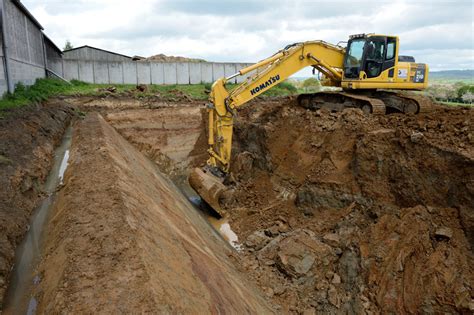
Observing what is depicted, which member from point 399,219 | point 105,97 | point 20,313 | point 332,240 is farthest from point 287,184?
point 105,97

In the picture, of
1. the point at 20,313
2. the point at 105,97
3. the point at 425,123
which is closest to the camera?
the point at 20,313

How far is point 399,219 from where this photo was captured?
27.7 feet

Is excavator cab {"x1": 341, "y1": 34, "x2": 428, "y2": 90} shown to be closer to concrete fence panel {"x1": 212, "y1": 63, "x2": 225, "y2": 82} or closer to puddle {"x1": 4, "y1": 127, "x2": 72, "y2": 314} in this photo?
puddle {"x1": 4, "y1": 127, "x2": 72, "y2": 314}

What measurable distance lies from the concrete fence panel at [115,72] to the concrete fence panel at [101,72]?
0.93ft

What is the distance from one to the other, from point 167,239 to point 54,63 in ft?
83.0

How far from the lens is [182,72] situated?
97.2 ft

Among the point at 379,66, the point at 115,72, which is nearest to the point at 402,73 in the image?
the point at 379,66

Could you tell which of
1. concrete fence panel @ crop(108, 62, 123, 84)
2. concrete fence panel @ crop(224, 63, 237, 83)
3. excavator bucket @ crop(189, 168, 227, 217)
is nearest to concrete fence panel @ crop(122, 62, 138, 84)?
concrete fence panel @ crop(108, 62, 123, 84)

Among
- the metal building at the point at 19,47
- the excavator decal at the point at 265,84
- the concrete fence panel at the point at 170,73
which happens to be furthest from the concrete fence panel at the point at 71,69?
the excavator decal at the point at 265,84

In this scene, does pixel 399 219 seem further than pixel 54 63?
No

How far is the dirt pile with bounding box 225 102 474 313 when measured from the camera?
24.2ft

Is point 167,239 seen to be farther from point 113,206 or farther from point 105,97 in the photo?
point 105,97

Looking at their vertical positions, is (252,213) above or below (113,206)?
below

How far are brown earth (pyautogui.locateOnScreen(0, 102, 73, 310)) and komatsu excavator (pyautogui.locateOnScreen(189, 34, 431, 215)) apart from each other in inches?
182
